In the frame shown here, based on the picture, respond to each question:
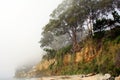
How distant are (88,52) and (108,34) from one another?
6.26m

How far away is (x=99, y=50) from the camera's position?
4709 centimetres

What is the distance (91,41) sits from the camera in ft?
167

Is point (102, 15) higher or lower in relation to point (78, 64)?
higher

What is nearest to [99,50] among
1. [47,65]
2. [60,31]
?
[60,31]

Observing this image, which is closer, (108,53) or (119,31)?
(108,53)

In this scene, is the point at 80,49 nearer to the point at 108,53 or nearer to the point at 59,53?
the point at 59,53

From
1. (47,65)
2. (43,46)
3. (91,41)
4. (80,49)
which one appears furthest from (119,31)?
(43,46)

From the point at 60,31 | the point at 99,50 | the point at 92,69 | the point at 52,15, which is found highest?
the point at 52,15

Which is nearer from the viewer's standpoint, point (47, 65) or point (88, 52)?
point (88, 52)

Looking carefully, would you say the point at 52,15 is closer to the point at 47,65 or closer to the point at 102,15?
the point at 102,15

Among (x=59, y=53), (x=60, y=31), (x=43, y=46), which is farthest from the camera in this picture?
(x=43, y=46)

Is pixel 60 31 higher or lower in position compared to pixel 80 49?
higher

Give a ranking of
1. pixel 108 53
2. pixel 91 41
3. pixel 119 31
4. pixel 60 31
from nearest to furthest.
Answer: pixel 108 53, pixel 119 31, pixel 91 41, pixel 60 31

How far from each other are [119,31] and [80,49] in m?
13.0
